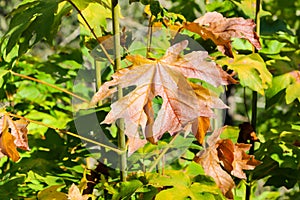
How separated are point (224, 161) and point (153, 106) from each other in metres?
0.22

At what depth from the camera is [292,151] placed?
59.5 inches

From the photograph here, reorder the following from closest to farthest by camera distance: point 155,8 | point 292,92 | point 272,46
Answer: point 155,8, point 292,92, point 272,46

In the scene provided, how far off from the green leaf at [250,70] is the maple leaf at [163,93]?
25cm

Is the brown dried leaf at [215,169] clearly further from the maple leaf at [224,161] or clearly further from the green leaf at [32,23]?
the green leaf at [32,23]

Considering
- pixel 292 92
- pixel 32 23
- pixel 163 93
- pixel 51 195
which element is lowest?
pixel 51 195

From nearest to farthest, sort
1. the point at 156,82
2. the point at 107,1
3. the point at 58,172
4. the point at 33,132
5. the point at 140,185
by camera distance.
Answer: the point at 156,82, the point at 140,185, the point at 107,1, the point at 58,172, the point at 33,132

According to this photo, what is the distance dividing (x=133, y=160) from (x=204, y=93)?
1.15 feet

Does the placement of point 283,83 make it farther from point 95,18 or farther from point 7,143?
point 7,143

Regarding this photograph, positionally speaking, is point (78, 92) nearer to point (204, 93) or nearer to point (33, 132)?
point (33, 132)

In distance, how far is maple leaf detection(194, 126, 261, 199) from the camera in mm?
1309

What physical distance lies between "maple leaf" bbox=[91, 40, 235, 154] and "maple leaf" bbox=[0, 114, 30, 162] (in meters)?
0.18

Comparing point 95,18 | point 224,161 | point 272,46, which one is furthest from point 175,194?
point 272,46

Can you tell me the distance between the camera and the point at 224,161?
135 cm

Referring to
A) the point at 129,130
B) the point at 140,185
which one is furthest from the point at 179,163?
the point at 129,130
